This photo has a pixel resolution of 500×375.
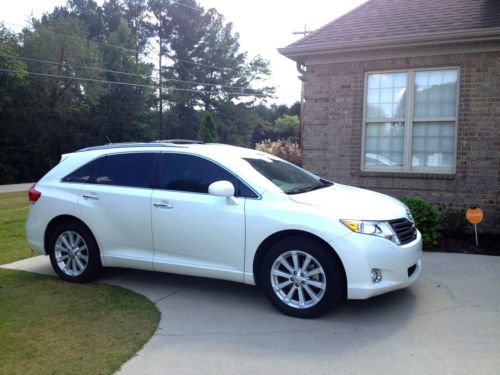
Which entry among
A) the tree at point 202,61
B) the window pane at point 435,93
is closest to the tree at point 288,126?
the tree at point 202,61

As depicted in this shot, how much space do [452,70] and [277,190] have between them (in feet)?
18.3

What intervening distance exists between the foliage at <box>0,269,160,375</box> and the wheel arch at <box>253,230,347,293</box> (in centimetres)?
110

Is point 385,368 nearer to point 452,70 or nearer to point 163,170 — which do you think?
point 163,170

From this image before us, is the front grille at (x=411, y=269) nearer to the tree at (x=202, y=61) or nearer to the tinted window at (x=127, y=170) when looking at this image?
the tinted window at (x=127, y=170)

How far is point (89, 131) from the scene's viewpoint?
127ft

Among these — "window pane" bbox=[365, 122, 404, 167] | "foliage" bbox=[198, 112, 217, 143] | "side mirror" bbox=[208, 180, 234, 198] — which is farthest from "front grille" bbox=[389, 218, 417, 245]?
"foliage" bbox=[198, 112, 217, 143]

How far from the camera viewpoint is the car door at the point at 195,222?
4.82 metres

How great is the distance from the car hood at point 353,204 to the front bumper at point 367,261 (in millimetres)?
248

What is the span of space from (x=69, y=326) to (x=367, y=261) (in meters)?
2.86

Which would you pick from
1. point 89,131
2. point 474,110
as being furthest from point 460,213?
point 89,131

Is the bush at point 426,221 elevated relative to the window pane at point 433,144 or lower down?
lower down

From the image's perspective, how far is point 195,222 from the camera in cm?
497

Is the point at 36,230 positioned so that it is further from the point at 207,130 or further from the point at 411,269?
the point at 207,130

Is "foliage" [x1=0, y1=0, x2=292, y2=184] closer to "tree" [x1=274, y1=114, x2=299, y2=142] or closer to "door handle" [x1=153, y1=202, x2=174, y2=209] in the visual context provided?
"tree" [x1=274, y1=114, x2=299, y2=142]
